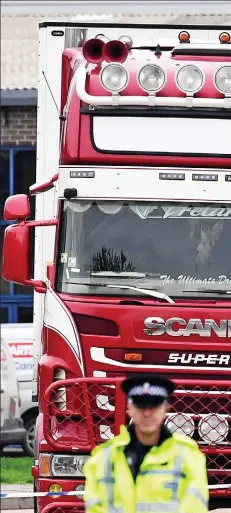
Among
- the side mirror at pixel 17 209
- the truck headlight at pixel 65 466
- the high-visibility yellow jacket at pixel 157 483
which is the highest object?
the side mirror at pixel 17 209

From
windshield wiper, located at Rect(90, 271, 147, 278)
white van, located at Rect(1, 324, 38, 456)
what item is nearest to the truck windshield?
windshield wiper, located at Rect(90, 271, 147, 278)

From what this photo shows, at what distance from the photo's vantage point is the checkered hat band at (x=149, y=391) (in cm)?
550

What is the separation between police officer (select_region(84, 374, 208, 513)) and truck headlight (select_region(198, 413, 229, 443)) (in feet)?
13.0

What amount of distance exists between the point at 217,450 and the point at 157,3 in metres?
15.7

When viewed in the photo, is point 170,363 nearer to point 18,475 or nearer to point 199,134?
point 199,134

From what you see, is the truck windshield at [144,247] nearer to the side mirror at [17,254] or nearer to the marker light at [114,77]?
the side mirror at [17,254]

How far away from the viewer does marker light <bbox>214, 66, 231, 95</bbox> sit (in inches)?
386

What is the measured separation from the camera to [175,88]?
32.5 ft

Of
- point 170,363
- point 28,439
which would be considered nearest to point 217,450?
point 170,363

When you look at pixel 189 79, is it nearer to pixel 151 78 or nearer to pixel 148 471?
pixel 151 78

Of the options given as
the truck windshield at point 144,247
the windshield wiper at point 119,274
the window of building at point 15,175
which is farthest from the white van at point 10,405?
the windshield wiper at point 119,274

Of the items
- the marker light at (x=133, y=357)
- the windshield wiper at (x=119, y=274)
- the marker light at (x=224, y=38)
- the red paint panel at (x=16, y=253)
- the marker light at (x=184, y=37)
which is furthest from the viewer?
the marker light at (x=224, y=38)

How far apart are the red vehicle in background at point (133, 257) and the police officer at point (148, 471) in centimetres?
381

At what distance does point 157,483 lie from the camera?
543 cm
